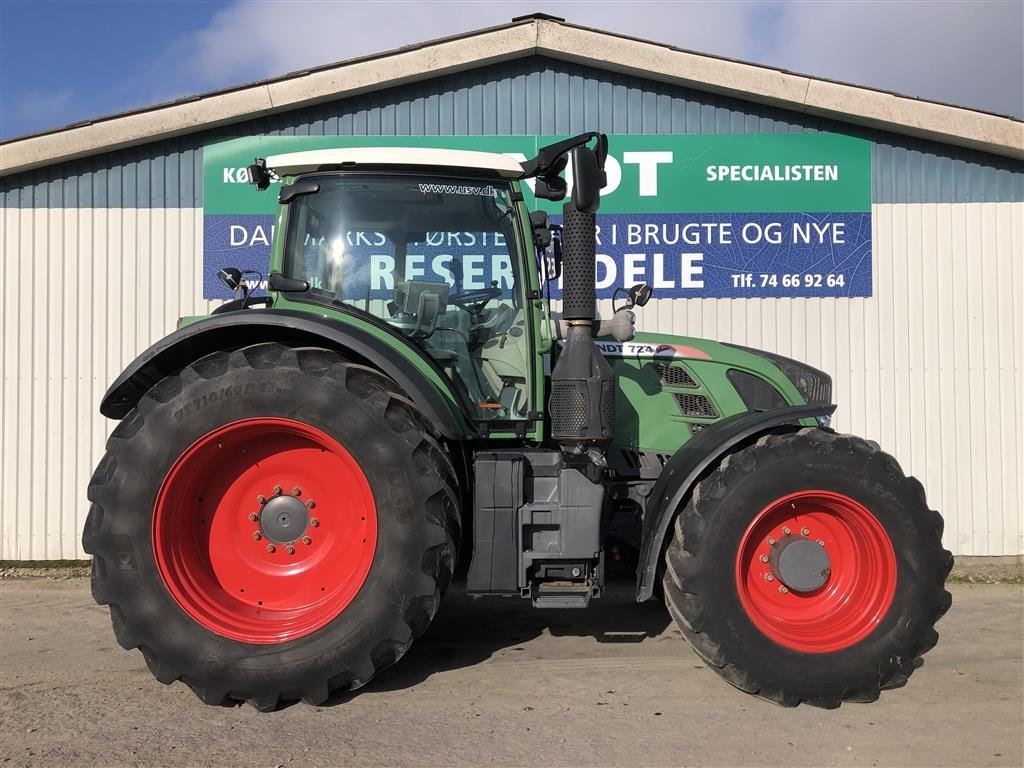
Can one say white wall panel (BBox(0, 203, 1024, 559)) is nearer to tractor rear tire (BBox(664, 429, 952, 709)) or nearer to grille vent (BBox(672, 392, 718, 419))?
grille vent (BBox(672, 392, 718, 419))

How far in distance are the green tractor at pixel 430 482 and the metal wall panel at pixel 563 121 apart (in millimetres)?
2965

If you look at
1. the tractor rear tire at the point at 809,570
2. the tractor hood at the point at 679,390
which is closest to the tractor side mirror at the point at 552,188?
the tractor hood at the point at 679,390

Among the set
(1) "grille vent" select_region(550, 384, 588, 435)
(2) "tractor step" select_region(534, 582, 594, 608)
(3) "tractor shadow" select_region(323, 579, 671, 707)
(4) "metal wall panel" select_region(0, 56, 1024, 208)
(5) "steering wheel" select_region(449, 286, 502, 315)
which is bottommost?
(3) "tractor shadow" select_region(323, 579, 671, 707)

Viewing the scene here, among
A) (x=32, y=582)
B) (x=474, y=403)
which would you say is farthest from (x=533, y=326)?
(x=32, y=582)

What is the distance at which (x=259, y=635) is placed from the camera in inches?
135

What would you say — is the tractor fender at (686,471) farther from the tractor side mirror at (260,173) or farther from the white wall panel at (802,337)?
the white wall panel at (802,337)

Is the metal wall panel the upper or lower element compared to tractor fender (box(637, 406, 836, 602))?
upper

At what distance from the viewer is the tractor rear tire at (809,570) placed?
3414 mm

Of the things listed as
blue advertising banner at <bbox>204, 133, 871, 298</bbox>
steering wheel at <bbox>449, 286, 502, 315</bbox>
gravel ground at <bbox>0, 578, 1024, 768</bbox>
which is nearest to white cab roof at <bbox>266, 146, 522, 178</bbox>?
steering wheel at <bbox>449, 286, 502, 315</bbox>

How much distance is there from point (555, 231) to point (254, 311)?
5.37ft

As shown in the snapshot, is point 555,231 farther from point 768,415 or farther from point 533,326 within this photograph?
point 768,415

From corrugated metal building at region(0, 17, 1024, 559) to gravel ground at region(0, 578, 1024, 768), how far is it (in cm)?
231

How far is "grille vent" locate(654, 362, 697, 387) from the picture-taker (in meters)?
4.41

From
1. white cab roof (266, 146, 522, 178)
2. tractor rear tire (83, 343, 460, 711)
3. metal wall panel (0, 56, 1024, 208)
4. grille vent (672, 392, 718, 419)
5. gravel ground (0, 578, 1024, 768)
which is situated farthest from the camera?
metal wall panel (0, 56, 1024, 208)
